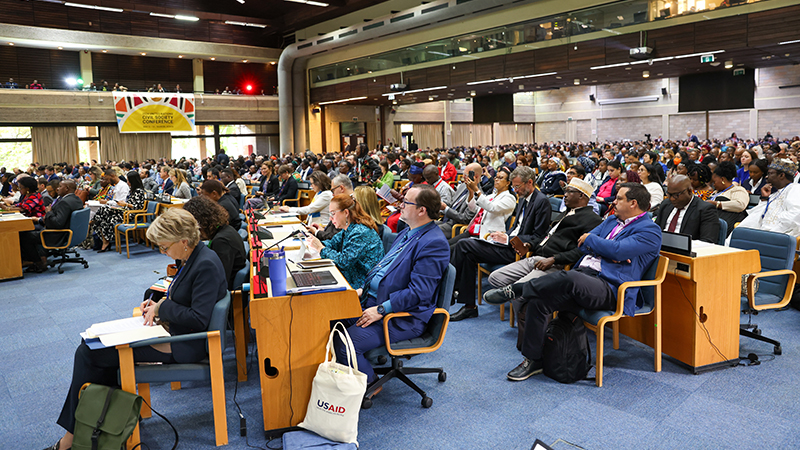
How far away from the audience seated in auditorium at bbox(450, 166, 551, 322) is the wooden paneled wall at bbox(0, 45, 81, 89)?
20.7 metres

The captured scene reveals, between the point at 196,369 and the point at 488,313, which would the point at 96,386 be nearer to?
the point at 196,369

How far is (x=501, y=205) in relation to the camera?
4.87 meters

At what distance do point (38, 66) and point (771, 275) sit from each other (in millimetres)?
23728

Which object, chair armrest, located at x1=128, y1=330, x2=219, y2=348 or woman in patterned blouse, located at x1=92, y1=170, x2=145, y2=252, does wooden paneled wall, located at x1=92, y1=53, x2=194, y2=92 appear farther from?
chair armrest, located at x1=128, y1=330, x2=219, y2=348

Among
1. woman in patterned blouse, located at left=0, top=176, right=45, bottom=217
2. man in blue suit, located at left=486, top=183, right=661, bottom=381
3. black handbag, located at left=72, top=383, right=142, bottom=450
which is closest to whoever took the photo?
black handbag, located at left=72, top=383, right=142, bottom=450

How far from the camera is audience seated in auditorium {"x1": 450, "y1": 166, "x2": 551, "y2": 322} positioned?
4574mm

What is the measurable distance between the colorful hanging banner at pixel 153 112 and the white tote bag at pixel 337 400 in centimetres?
2027

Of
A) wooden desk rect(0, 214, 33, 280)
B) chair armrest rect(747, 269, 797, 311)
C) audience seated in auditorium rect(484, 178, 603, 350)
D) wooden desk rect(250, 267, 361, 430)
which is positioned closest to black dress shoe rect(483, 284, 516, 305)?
audience seated in auditorium rect(484, 178, 603, 350)

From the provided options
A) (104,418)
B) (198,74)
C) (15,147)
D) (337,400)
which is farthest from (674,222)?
(198,74)

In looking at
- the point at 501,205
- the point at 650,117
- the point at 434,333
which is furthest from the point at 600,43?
the point at 650,117

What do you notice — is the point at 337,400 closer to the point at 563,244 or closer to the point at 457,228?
the point at 563,244

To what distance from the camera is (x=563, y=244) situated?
13.1 ft

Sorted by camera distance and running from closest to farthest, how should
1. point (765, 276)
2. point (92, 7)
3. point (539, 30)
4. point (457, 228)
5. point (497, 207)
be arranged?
point (765, 276) → point (497, 207) → point (457, 228) → point (539, 30) → point (92, 7)

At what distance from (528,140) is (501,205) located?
29533 mm
